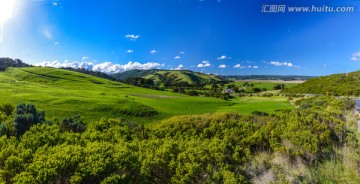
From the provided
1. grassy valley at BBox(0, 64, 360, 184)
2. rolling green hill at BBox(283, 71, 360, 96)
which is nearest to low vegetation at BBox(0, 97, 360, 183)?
grassy valley at BBox(0, 64, 360, 184)

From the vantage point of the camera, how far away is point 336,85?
358 ft

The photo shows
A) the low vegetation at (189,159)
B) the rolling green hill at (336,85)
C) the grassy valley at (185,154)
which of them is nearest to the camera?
the low vegetation at (189,159)

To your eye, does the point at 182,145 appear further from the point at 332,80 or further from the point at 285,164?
the point at 332,80

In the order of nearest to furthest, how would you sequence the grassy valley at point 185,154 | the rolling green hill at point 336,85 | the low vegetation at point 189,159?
the low vegetation at point 189,159
the grassy valley at point 185,154
the rolling green hill at point 336,85

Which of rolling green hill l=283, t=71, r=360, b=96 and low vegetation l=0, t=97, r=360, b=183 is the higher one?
rolling green hill l=283, t=71, r=360, b=96

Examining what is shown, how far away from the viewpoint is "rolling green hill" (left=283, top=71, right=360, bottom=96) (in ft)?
315

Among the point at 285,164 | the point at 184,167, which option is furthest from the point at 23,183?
the point at 285,164

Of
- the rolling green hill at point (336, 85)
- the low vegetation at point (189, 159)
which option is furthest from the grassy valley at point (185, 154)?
the rolling green hill at point (336, 85)

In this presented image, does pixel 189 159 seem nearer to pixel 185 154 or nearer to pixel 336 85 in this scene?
pixel 185 154

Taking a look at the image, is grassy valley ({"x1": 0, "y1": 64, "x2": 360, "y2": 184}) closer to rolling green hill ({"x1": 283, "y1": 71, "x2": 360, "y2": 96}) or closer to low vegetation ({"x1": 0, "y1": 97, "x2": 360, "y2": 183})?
low vegetation ({"x1": 0, "y1": 97, "x2": 360, "y2": 183})

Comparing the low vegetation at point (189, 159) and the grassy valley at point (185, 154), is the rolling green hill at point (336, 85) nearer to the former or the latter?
the grassy valley at point (185, 154)

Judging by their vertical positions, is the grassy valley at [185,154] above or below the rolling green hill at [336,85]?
below

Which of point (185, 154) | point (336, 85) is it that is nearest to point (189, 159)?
point (185, 154)

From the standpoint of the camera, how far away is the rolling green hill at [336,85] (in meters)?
95.9
